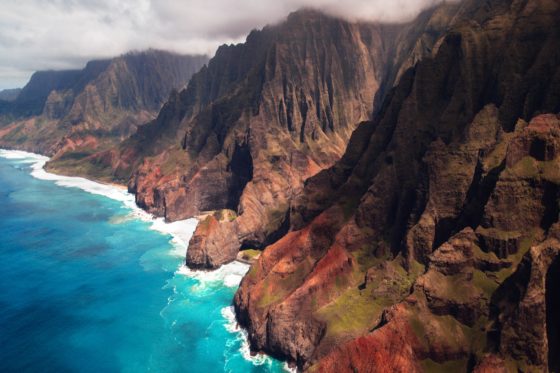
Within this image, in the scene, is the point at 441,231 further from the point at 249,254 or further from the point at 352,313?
the point at 249,254

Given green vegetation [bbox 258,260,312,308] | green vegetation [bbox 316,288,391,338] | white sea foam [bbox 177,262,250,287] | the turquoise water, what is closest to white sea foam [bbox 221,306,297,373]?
the turquoise water

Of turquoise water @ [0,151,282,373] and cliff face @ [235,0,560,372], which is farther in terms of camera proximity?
turquoise water @ [0,151,282,373]

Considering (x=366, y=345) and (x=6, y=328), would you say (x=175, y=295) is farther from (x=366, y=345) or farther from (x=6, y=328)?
(x=366, y=345)

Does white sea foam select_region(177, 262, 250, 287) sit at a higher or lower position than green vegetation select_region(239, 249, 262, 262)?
lower

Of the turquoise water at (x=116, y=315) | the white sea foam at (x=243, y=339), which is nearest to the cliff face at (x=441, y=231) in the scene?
the white sea foam at (x=243, y=339)

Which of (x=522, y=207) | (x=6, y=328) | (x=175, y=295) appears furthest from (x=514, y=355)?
(x=6, y=328)

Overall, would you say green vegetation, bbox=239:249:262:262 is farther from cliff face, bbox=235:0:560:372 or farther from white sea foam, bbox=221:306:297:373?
white sea foam, bbox=221:306:297:373
